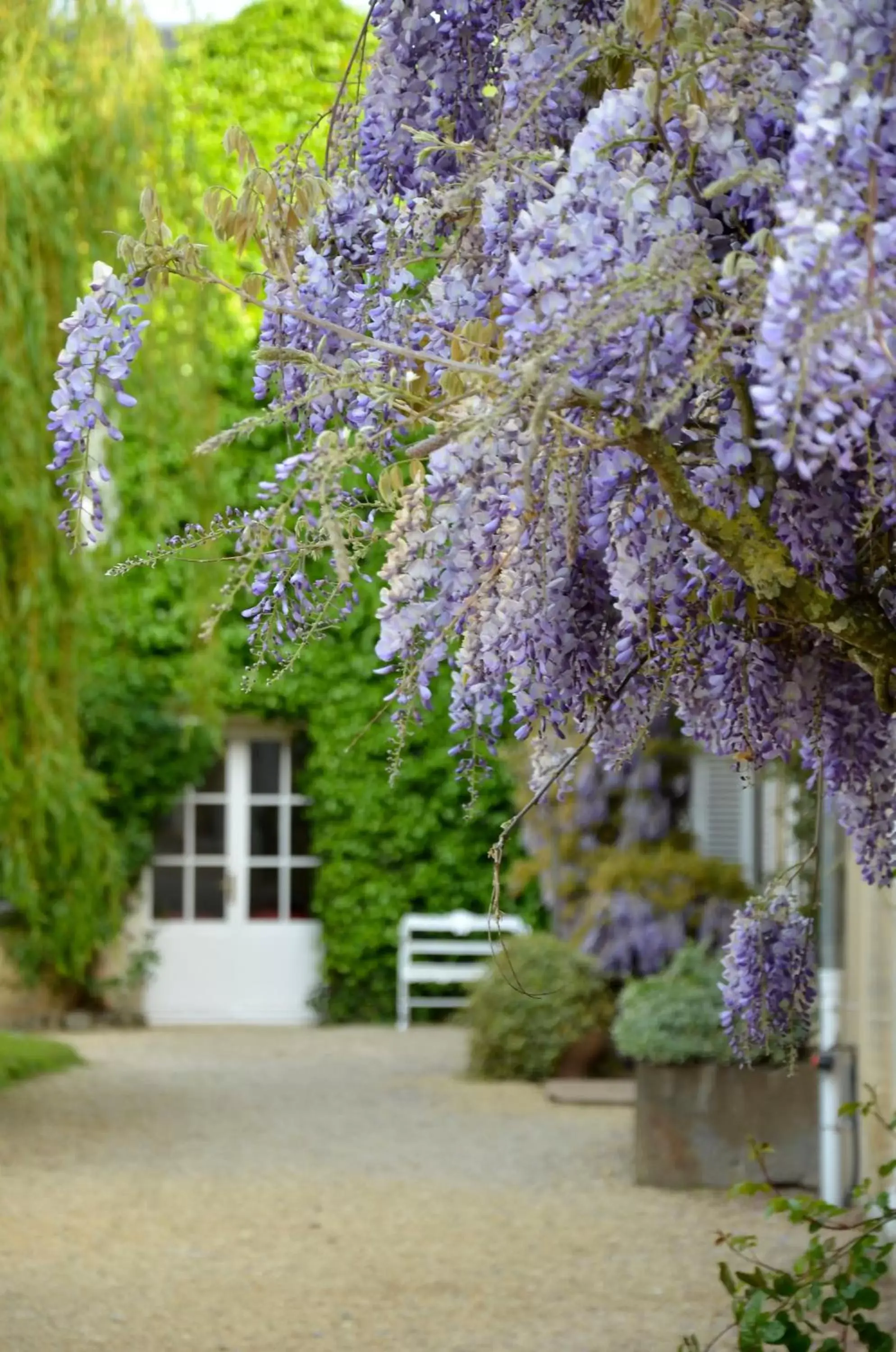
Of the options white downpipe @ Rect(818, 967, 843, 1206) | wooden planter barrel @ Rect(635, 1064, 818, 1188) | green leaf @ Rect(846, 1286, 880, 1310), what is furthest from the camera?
wooden planter barrel @ Rect(635, 1064, 818, 1188)

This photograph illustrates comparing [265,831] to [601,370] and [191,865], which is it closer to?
[191,865]

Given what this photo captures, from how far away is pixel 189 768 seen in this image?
14227 mm

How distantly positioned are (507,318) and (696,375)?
22 centimetres

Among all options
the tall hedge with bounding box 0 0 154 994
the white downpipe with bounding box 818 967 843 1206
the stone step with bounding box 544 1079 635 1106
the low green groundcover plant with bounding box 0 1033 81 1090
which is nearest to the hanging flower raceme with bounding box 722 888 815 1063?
the white downpipe with bounding box 818 967 843 1206

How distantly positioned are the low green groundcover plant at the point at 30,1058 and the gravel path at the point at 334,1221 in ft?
0.66

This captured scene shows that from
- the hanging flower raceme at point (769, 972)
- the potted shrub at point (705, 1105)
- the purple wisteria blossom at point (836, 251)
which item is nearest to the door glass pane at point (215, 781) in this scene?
the potted shrub at point (705, 1105)

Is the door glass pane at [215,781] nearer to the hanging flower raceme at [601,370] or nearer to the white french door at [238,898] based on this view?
the white french door at [238,898]

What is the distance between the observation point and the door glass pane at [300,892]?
579 inches

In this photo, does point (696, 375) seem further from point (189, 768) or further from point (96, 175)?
point (189, 768)

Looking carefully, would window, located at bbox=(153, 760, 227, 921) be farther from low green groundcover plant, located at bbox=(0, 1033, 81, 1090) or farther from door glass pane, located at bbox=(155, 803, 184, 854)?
low green groundcover plant, located at bbox=(0, 1033, 81, 1090)

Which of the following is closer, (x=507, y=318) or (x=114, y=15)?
(x=507, y=318)

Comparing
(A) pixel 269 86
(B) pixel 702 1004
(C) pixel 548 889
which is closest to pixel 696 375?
(B) pixel 702 1004

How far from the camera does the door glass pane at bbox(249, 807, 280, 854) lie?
14781 millimetres

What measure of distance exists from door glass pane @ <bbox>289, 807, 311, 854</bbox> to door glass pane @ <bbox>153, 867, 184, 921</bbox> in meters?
0.88
